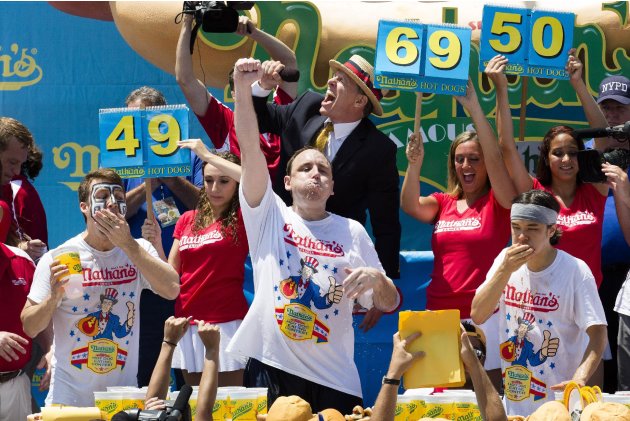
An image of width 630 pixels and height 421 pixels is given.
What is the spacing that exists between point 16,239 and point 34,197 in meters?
0.38

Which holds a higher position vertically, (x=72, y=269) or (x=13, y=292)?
(x=72, y=269)

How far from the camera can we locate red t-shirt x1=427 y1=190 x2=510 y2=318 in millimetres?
5867

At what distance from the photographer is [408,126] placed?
7297mm

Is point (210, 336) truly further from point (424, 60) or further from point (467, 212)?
point (424, 60)

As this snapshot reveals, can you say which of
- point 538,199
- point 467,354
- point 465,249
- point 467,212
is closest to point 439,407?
point 467,354

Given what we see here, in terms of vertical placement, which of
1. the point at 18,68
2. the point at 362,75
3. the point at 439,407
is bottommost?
the point at 439,407

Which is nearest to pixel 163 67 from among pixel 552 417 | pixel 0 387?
pixel 0 387

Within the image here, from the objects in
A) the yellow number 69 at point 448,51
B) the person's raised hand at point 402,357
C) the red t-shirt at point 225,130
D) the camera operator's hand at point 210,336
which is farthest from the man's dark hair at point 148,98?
the person's raised hand at point 402,357

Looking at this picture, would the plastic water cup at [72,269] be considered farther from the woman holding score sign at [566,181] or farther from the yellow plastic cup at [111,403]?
the woman holding score sign at [566,181]

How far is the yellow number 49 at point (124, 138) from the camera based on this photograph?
5.74 meters

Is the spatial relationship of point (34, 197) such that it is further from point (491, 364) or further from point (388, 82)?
point (491, 364)

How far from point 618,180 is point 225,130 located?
2214 millimetres

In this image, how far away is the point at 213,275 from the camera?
19.3 ft

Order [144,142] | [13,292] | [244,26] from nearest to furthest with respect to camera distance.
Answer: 1. [13,292]
2. [144,142]
3. [244,26]
